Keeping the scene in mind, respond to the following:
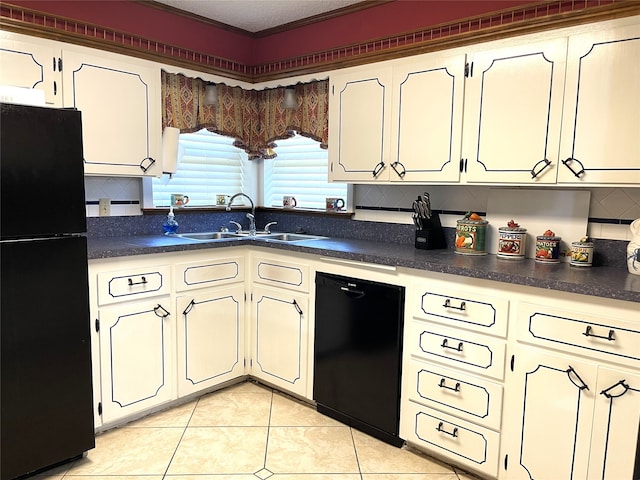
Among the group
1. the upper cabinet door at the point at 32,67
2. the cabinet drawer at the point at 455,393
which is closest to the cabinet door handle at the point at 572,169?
the cabinet drawer at the point at 455,393

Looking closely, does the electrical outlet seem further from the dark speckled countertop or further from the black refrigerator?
the black refrigerator

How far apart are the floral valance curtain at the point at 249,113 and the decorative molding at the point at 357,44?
12 centimetres

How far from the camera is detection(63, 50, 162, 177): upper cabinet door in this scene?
2.53 m

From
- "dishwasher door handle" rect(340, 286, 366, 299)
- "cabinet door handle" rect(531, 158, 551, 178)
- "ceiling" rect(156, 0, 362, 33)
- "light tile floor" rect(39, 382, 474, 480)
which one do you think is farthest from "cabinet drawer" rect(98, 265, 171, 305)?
"cabinet door handle" rect(531, 158, 551, 178)

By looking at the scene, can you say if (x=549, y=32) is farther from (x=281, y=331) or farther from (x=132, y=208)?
(x=132, y=208)

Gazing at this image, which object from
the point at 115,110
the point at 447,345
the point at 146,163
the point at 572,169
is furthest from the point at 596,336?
the point at 115,110

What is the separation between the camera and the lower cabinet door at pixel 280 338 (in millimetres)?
2799

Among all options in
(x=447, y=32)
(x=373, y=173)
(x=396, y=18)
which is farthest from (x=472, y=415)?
(x=396, y=18)

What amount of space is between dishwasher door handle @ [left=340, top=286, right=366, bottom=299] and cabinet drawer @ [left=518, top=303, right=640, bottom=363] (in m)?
0.80

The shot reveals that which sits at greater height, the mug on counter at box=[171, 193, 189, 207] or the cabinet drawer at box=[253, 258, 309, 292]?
the mug on counter at box=[171, 193, 189, 207]

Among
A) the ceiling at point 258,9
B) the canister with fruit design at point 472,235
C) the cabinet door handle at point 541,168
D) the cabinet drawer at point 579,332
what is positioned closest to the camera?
the cabinet drawer at point 579,332

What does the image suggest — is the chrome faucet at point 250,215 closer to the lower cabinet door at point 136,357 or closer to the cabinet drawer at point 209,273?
the cabinet drawer at point 209,273

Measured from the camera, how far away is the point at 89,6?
265 centimetres

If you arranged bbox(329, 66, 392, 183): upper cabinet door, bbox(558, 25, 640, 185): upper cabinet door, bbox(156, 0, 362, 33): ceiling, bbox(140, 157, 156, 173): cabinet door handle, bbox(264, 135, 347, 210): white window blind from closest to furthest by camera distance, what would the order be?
bbox(558, 25, 640, 185): upper cabinet door → bbox(329, 66, 392, 183): upper cabinet door → bbox(140, 157, 156, 173): cabinet door handle → bbox(156, 0, 362, 33): ceiling → bbox(264, 135, 347, 210): white window blind
